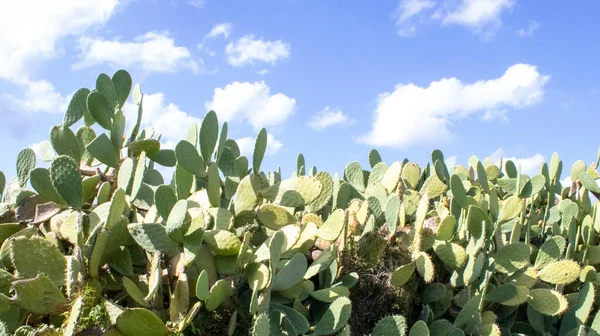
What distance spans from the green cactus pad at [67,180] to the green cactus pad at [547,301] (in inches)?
75.0

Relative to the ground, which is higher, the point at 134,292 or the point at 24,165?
the point at 24,165

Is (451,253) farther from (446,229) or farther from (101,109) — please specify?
(101,109)

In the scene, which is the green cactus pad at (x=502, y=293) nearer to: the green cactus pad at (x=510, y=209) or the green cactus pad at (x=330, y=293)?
the green cactus pad at (x=510, y=209)

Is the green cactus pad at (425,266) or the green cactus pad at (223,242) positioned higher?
the green cactus pad at (223,242)

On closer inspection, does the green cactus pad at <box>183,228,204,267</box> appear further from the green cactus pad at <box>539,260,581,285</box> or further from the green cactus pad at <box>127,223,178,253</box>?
the green cactus pad at <box>539,260,581,285</box>

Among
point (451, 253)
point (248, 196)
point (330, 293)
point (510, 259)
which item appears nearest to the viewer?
point (330, 293)

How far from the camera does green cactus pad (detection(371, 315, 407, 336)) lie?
192 cm

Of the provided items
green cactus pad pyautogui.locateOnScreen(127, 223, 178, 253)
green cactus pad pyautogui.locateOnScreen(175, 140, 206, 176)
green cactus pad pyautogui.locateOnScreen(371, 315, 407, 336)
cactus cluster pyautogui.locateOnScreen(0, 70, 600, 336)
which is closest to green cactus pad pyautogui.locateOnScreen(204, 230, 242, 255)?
cactus cluster pyautogui.locateOnScreen(0, 70, 600, 336)

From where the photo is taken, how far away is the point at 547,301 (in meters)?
2.47

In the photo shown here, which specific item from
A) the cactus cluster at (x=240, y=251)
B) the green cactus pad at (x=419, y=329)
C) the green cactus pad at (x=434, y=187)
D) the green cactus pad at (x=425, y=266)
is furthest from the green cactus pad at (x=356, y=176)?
the green cactus pad at (x=419, y=329)

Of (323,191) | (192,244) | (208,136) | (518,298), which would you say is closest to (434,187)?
(518,298)

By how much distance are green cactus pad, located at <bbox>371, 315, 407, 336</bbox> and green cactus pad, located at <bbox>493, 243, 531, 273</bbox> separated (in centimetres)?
70

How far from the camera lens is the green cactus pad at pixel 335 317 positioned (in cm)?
180

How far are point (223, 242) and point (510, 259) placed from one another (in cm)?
130
